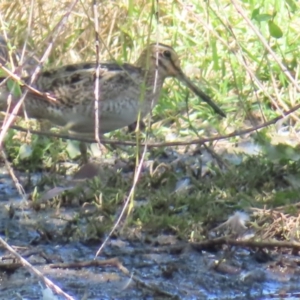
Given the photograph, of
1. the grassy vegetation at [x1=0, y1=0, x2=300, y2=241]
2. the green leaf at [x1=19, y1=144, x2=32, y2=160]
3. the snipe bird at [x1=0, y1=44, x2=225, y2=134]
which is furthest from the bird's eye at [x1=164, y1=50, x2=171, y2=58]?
the green leaf at [x1=19, y1=144, x2=32, y2=160]

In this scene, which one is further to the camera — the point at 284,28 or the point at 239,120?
the point at 284,28

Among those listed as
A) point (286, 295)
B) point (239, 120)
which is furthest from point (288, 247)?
point (239, 120)

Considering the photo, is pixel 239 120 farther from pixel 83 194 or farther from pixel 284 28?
pixel 83 194

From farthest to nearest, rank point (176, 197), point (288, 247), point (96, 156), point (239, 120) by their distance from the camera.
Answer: point (239, 120), point (96, 156), point (176, 197), point (288, 247)

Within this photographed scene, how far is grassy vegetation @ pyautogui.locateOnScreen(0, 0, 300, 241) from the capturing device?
5.12m

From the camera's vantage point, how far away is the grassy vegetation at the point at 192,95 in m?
5.12

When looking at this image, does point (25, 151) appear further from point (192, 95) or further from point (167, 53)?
point (192, 95)

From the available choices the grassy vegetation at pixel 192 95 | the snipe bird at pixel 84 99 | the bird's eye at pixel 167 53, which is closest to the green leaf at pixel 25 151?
the grassy vegetation at pixel 192 95

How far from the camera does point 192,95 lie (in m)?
6.97

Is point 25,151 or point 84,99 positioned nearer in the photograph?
point 84,99

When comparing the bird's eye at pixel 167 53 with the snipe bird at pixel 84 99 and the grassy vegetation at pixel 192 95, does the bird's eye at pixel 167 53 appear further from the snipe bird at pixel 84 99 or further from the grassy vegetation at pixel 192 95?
the snipe bird at pixel 84 99

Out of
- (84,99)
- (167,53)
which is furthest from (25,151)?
(167,53)

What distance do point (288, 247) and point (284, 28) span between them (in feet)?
10.4

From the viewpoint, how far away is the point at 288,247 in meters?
4.52
